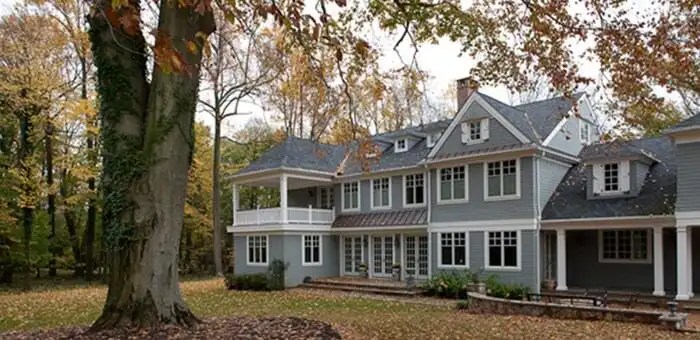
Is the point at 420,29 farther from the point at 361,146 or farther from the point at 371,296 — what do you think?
the point at 371,296

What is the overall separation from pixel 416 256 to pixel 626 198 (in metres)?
8.25

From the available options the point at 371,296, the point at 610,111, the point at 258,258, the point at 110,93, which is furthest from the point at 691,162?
the point at 258,258

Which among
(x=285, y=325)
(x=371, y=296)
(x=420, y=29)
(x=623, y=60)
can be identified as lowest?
(x=371, y=296)

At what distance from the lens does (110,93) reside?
28.8ft

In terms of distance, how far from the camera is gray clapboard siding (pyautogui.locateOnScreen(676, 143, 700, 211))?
1569 cm

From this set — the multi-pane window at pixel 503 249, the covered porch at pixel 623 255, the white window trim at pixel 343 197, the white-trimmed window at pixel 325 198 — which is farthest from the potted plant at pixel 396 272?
the covered porch at pixel 623 255

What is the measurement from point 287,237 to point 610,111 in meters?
15.9

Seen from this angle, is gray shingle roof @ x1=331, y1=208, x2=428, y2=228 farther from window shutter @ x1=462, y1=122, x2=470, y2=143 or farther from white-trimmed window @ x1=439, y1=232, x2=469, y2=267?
window shutter @ x1=462, y1=122, x2=470, y2=143

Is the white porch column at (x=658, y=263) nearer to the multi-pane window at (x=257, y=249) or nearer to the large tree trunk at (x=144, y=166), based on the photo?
the large tree trunk at (x=144, y=166)

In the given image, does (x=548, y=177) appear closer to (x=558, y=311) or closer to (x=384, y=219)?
(x=558, y=311)

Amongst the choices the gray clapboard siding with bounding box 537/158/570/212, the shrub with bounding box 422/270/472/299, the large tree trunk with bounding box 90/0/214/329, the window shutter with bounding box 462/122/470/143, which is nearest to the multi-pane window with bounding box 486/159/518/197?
the gray clapboard siding with bounding box 537/158/570/212

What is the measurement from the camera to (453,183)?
69.5ft

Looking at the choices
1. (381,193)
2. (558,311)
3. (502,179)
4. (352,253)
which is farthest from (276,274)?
(558,311)

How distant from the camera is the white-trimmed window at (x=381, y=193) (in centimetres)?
2445
